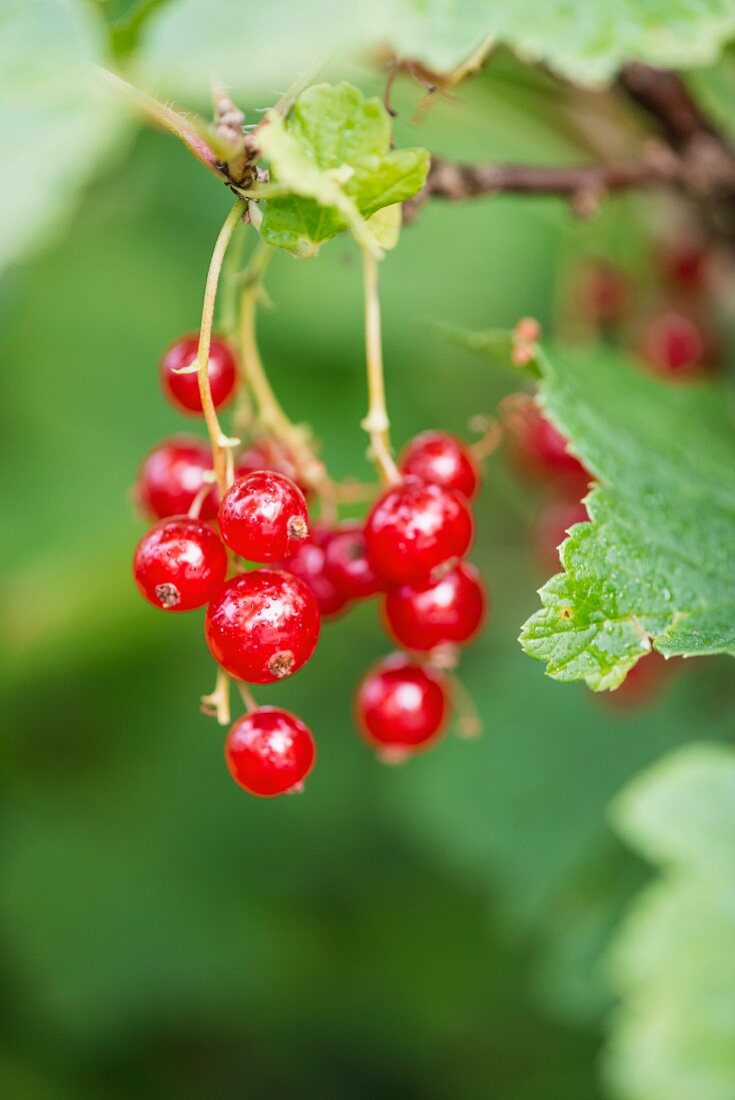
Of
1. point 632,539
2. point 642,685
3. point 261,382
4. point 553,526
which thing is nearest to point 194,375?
point 261,382

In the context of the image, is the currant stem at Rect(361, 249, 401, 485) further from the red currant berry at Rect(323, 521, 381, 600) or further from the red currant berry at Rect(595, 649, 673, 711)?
the red currant berry at Rect(595, 649, 673, 711)

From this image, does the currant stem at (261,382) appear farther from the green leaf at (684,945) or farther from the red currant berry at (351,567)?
the green leaf at (684,945)

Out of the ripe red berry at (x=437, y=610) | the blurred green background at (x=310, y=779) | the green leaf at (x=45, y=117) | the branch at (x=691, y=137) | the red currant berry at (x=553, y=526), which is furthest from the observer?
the blurred green background at (x=310, y=779)

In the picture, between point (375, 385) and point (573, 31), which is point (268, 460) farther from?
point (573, 31)

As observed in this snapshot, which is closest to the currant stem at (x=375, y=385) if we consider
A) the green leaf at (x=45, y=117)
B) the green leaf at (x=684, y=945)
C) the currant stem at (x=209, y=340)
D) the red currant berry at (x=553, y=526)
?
the currant stem at (x=209, y=340)

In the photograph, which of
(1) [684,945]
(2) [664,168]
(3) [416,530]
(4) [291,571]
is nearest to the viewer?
(3) [416,530]

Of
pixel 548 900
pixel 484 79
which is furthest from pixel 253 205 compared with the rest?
pixel 548 900
